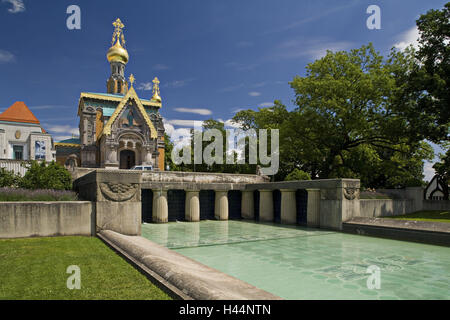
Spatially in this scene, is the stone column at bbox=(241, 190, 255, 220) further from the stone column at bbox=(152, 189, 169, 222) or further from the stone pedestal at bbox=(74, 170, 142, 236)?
the stone pedestal at bbox=(74, 170, 142, 236)

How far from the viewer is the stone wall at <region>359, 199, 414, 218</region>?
17.2 m

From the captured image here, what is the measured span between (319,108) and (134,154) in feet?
104

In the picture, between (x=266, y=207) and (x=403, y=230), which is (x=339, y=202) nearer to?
(x=403, y=230)

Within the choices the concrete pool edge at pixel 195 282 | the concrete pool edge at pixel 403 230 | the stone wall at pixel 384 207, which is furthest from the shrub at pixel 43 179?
the stone wall at pixel 384 207

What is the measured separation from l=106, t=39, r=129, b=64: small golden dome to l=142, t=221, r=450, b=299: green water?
59.7 meters

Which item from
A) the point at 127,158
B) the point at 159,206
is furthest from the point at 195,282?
the point at 127,158

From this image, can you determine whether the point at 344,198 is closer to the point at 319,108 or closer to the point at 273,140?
the point at 319,108

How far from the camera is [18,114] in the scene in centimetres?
4591

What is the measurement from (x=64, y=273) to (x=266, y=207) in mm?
16594

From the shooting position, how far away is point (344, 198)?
15.5 meters

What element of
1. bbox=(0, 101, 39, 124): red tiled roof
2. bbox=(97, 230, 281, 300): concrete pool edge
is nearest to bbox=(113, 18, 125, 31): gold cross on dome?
bbox=(0, 101, 39, 124): red tiled roof

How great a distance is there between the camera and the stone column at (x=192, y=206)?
832 inches

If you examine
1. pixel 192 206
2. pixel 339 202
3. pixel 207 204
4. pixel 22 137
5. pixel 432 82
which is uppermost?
pixel 432 82
